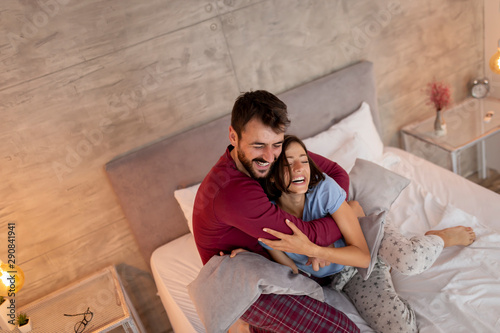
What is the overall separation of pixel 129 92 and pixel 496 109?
8.17 ft

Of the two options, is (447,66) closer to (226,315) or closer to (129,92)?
(129,92)

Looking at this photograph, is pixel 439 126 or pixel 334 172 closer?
pixel 334 172

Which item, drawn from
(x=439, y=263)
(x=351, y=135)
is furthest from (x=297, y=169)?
(x=351, y=135)

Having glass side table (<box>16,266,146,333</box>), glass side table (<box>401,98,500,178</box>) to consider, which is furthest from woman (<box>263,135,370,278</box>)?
glass side table (<box>401,98,500,178</box>)

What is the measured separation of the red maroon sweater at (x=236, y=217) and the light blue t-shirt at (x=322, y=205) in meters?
0.05

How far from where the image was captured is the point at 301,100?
2.49m

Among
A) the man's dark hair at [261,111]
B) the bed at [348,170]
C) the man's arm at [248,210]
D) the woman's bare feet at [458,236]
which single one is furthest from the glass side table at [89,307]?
the woman's bare feet at [458,236]

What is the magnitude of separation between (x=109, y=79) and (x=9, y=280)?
1.04 metres

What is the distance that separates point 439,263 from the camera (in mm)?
1787

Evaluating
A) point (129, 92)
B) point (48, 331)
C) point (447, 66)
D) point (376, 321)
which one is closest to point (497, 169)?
point (447, 66)

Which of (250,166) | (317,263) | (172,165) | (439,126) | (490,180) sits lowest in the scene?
(490,180)

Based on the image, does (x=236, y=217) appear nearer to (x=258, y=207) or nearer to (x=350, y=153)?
(x=258, y=207)

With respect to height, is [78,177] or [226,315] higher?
[78,177]

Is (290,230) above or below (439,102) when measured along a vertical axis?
above
